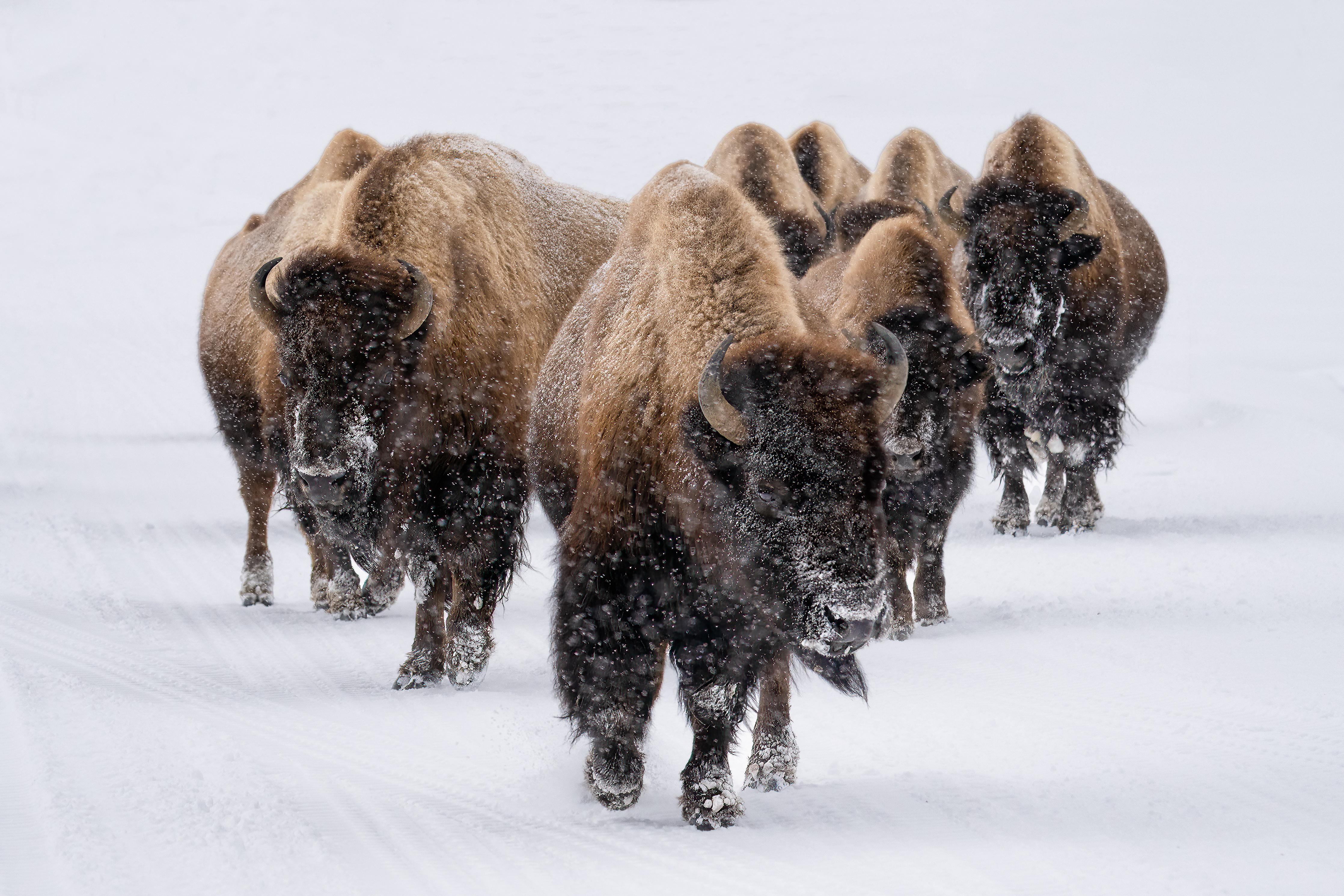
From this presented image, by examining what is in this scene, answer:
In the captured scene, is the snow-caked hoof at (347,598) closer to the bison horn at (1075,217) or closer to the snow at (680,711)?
the snow at (680,711)

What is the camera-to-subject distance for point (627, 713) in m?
4.09

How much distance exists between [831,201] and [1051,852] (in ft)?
27.4

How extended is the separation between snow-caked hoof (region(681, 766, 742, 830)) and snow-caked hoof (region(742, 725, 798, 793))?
1.12 feet

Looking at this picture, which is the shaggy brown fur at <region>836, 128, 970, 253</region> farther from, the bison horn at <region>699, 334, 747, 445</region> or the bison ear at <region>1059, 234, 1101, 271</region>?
the bison horn at <region>699, 334, 747, 445</region>

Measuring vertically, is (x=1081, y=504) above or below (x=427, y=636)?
above

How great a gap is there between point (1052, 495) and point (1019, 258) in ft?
7.64

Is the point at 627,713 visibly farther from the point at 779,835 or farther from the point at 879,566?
the point at 879,566

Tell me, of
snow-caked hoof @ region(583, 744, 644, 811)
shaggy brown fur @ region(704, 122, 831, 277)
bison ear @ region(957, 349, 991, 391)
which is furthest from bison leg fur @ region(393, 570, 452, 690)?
shaggy brown fur @ region(704, 122, 831, 277)

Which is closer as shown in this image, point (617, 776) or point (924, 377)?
point (617, 776)

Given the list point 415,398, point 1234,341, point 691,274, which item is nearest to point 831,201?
point 415,398

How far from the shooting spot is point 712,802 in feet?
12.8

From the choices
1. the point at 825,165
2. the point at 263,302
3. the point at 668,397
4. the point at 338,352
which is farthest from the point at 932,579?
the point at 825,165

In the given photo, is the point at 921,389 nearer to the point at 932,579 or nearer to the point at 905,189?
the point at 932,579

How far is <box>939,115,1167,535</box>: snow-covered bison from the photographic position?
25.3ft
